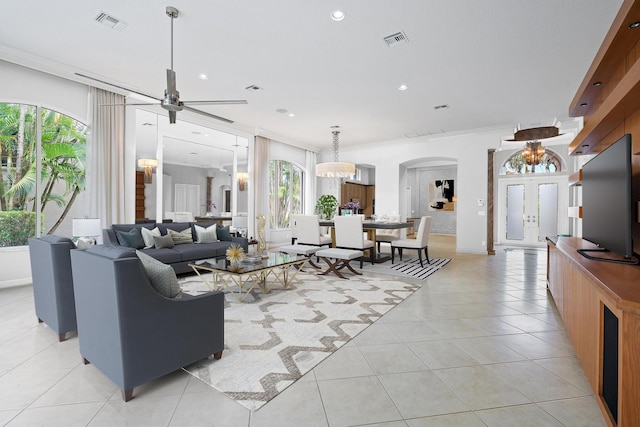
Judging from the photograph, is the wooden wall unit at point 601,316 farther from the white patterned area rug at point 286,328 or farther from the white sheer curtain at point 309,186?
the white sheer curtain at point 309,186

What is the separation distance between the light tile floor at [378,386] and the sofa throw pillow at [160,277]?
0.55 meters

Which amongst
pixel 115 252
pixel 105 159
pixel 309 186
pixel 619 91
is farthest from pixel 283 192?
A: pixel 619 91

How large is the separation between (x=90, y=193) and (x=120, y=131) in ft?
3.71


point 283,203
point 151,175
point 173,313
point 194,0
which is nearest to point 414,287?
point 173,313

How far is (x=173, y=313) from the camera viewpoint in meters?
1.93

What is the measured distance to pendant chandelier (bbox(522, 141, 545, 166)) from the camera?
7.92 meters

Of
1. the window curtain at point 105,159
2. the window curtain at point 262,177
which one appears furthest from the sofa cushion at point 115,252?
the window curtain at point 262,177

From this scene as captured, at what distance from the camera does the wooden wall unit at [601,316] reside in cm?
132

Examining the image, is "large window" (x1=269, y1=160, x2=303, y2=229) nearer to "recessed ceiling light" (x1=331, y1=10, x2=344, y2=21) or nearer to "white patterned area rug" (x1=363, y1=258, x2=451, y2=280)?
"white patterned area rug" (x1=363, y1=258, x2=451, y2=280)

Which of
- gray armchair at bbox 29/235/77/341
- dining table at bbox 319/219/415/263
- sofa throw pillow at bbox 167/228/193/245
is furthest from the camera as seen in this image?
dining table at bbox 319/219/415/263

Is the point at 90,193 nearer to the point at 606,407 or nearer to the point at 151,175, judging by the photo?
the point at 151,175

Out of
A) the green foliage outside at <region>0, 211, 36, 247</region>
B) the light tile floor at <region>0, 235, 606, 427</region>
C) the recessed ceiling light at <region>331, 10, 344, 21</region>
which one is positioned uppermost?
the recessed ceiling light at <region>331, 10, 344, 21</region>

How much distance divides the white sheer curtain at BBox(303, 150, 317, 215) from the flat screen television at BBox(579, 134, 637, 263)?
7.60m

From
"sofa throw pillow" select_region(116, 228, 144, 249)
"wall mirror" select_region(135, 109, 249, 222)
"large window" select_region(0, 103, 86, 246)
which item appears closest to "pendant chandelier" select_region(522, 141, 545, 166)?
"wall mirror" select_region(135, 109, 249, 222)
